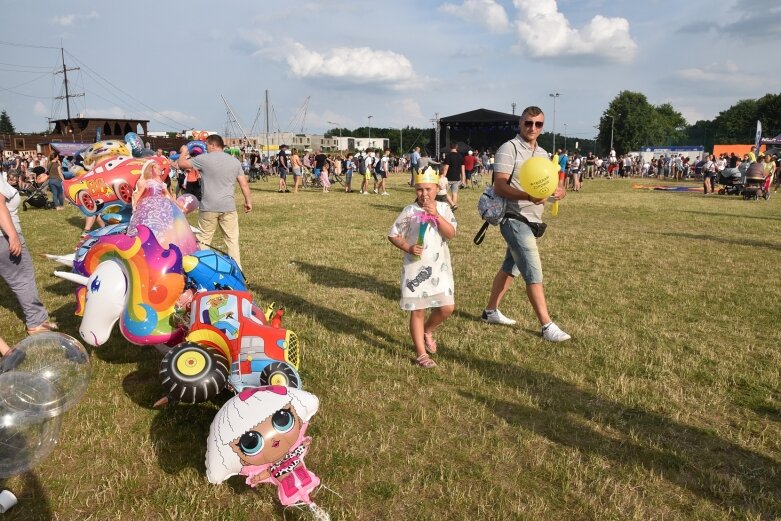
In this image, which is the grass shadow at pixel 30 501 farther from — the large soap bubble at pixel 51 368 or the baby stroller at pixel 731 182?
the baby stroller at pixel 731 182

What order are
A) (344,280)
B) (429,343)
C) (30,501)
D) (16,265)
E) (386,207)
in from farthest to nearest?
(386,207) → (344,280) → (16,265) → (429,343) → (30,501)

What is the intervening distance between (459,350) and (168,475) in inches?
111

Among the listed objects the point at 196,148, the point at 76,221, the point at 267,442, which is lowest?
the point at 267,442

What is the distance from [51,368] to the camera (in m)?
3.06

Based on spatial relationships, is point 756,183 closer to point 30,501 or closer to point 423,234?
point 423,234

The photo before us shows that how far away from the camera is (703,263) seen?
8945 millimetres

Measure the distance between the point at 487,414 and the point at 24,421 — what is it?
2934mm

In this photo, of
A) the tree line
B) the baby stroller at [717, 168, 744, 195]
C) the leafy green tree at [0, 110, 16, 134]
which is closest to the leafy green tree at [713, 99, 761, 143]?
the tree line

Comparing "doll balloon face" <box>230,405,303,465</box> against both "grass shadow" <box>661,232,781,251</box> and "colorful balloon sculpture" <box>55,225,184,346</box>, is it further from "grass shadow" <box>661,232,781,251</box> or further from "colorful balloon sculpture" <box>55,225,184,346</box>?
"grass shadow" <box>661,232,781,251</box>

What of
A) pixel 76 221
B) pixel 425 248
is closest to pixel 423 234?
pixel 425 248

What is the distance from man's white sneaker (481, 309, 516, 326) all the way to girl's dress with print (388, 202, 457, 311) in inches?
59.3

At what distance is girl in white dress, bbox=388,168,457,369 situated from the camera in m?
4.28

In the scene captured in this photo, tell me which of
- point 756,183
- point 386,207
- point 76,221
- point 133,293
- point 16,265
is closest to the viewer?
point 133,293

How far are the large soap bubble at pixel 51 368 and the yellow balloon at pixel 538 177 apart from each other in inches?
149
